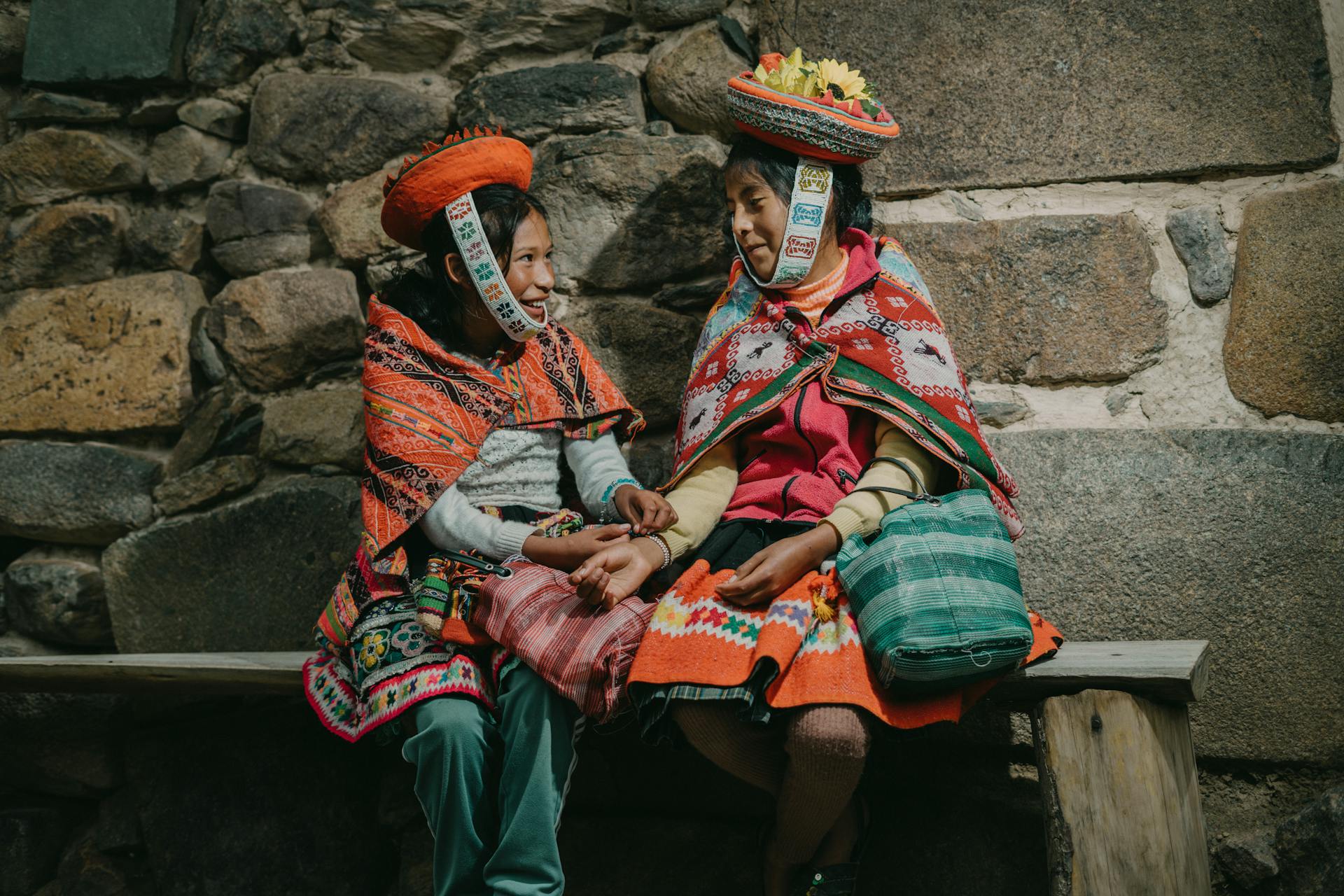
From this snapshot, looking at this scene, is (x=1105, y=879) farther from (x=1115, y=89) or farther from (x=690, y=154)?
(x=690, y=154)

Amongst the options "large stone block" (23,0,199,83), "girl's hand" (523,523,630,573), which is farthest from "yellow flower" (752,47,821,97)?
"large stone block" (23,0,199,83)

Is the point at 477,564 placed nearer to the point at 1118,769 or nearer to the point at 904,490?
the point at 904,490

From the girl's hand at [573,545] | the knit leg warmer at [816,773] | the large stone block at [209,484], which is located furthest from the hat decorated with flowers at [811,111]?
the large stone block at [209,484]

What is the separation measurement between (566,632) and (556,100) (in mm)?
1475

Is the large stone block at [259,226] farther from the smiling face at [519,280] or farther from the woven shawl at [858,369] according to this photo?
the woven shawl at [858,369]

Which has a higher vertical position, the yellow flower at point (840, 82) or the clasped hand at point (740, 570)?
the yellow flower at point (840, 82)

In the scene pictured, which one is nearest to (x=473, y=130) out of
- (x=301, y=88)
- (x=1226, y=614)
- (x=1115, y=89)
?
(x=301, y=88)

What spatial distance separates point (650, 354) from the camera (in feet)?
8.96

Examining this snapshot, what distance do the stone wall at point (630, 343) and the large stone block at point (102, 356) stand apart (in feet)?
0.04

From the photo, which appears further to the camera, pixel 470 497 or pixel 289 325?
pixel 289 325

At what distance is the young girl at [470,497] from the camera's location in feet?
6.60

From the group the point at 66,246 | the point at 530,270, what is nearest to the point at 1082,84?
the point at 530,270

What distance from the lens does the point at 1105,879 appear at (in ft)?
6.06

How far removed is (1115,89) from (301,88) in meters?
2.06
